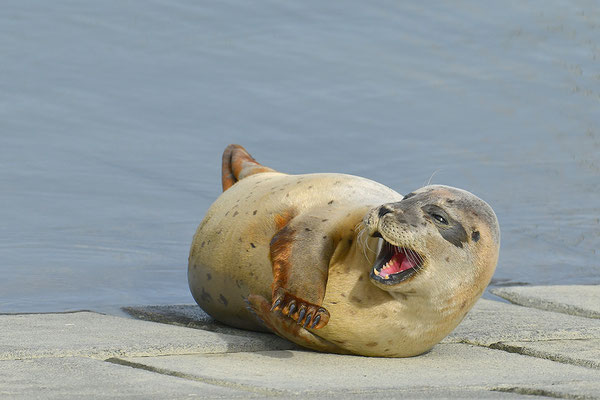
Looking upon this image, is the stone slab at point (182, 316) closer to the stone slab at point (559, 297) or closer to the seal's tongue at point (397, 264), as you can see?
the seal's tongue at point (397, 264)

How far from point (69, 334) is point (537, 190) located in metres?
5.54

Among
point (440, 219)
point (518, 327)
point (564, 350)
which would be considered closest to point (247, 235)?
point (440, 219)

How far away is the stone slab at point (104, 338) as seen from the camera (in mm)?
3857

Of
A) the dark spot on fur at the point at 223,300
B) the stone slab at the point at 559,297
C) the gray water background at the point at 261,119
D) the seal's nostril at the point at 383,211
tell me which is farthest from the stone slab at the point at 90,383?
the stone slab at the point at 559,297

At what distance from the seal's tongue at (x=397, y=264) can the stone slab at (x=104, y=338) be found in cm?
61

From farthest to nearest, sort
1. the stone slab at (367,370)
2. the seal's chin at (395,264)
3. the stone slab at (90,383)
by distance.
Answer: the seal's chin at (395,264)
the stone slab at (367,370)
the stone slab at (90,383)

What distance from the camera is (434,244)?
157 inches

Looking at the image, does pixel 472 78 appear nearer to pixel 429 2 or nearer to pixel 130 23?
pixel 429 2

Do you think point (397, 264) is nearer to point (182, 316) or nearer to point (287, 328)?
point (287, 328)

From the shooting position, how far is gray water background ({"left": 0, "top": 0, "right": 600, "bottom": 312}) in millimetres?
6809

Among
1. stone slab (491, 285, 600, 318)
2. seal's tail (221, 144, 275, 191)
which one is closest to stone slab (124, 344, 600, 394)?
stone slab (491, 285, 600, 318)

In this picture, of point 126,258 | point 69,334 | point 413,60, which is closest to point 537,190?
point 413,60

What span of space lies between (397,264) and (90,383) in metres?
1.29

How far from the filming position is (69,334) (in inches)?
167
